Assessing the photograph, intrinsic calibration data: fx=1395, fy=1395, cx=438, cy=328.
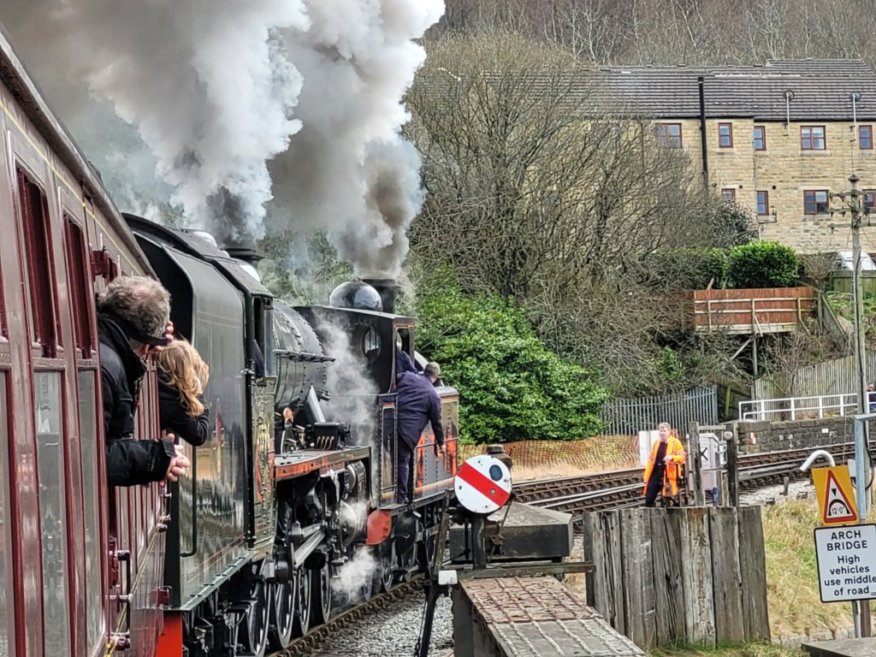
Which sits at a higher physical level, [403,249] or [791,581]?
[403,249]

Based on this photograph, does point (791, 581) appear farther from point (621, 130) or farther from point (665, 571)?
point (621, 130)

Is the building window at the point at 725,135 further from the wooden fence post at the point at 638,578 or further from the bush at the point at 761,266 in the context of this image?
the wooden fence post at the point at 638,578

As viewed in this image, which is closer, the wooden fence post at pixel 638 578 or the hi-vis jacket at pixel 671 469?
the wooden fence post at pixel 638 578

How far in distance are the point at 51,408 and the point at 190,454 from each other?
341cm

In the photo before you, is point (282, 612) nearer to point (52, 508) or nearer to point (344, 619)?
point (344, 619)

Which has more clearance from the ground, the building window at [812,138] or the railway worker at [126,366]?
the building window at [812,138]

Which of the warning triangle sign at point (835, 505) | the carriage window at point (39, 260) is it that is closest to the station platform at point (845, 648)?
the warning triangle sign at point (835, 505)

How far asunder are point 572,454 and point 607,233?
629 centimetres

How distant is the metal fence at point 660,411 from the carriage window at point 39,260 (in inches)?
1101

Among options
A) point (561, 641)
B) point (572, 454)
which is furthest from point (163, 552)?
point (572, 454)

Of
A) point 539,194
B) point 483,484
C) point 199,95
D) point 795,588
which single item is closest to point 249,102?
point 199,95

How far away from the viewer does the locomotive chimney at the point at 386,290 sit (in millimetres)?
14922

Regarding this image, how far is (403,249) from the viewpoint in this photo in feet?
74.7

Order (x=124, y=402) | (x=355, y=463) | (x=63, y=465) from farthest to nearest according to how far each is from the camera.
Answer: (x=355, y=463), (x=124, y=402), (x=63, y=465)
